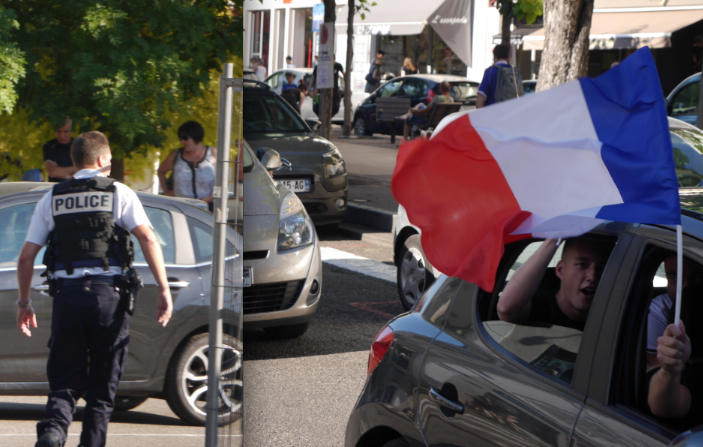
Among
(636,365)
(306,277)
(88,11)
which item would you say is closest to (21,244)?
(88,11)

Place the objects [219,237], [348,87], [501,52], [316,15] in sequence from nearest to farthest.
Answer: [219,237]
[501,52]
[348,87]
[316,15]

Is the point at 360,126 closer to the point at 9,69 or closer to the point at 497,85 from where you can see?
the point at 497,85

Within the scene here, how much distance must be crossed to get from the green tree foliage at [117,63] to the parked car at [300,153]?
6.97 m

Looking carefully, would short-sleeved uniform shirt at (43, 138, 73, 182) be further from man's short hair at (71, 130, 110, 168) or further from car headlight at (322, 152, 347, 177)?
car headlight at (322, 152, 347, 177)

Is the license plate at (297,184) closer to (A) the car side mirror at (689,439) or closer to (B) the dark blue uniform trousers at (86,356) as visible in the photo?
(B) the dark blue uniform trousers at (86,356)

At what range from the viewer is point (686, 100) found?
1509cm

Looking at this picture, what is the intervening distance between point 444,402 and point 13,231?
161cm

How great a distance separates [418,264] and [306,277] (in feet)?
4.38

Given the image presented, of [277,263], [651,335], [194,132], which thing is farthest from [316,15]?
[651,335]

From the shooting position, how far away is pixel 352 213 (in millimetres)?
12070

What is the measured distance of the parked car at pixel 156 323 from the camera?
317 cm

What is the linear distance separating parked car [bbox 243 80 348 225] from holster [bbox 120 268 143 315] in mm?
7181

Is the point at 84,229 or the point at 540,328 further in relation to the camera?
the point at 84,229

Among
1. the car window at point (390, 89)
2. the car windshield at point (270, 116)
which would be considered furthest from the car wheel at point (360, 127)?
the car windshield at point (270, 116)
